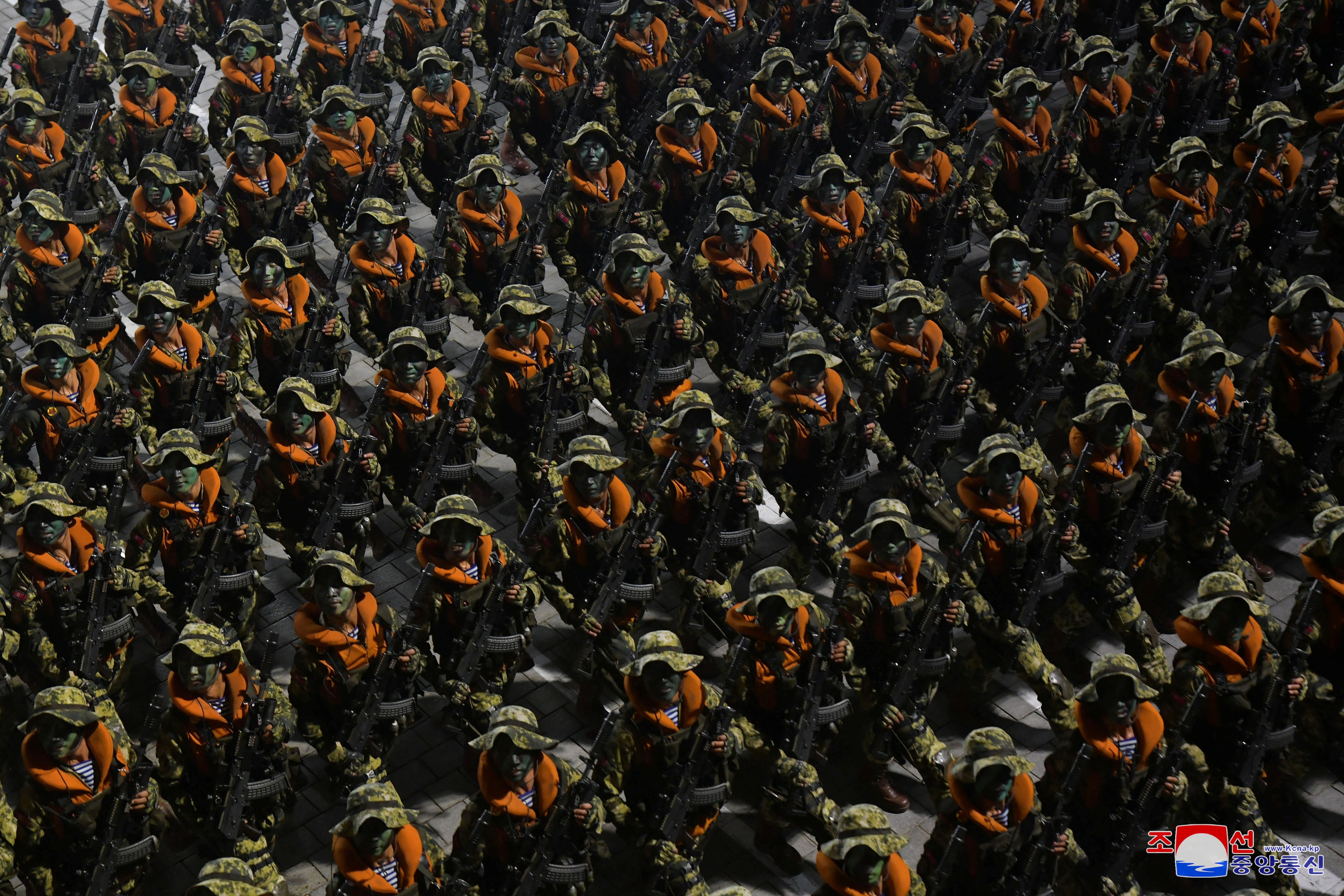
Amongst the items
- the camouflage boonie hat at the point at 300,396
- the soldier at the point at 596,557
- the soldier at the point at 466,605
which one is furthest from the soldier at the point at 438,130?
the soldier at the point at 466,605

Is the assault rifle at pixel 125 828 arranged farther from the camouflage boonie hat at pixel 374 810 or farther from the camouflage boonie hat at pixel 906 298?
the camouflage boonie hat at pixel 906 298

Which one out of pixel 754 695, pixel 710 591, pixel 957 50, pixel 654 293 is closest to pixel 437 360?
pixel 654 293

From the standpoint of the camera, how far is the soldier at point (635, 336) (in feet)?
73.7

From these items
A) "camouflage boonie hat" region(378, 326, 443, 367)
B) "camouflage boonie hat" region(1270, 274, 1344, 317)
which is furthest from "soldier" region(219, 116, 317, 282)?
"camouflage boonie hat" region(1270, 274, 1344, 317)

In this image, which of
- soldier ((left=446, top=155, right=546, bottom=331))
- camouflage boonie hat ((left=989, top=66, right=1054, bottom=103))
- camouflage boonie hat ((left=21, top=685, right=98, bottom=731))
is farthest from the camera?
camouflage boonie hat ((left=989, top=66, right=1054, bottom=103))

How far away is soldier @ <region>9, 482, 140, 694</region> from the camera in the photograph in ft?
62.3

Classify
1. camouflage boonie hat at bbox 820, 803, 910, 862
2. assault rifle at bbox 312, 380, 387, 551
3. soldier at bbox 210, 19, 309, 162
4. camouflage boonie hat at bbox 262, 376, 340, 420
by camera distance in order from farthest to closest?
soldier at bbox 210, 19, 309, 162 < assault rifle at bbox 312, 380, 387, 551 < camouflage boonie hat at bbox 262, 376, 340, 420 < camouflage boonie hat at bbox 820, 803, 910, 862

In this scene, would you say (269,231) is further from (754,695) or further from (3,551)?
(754,695)

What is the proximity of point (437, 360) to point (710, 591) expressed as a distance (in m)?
4.36

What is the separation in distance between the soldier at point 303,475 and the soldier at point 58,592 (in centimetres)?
203

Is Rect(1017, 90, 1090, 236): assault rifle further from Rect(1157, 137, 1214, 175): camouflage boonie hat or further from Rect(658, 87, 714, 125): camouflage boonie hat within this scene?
Rect(658, 87, 714, 125): camouflage boonie hat

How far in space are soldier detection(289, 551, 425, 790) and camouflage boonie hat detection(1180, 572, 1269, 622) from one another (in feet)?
24.0

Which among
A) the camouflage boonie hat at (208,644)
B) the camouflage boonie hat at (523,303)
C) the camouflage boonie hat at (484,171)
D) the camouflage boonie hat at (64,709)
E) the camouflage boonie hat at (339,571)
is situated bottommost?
the camouflage boonie hat at (64,709)

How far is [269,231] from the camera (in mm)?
25625
